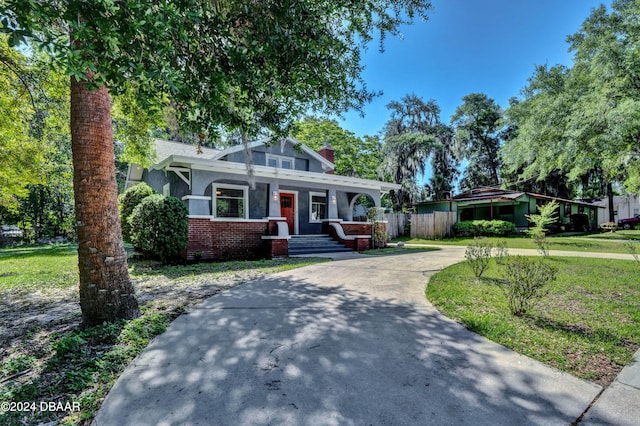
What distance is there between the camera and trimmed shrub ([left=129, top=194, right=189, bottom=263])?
8609mm

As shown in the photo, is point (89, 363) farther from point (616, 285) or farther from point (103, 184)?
point (616, 285)

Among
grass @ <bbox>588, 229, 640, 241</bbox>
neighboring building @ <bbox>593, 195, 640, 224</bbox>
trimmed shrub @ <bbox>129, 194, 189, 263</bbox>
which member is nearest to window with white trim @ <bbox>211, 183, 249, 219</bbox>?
trimmed shrub @ <bbox>129, 194, 189, 263</bbox>

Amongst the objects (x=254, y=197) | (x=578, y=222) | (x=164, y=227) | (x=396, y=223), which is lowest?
(x=578, y=222)

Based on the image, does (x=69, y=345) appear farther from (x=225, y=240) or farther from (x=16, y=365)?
(x=225, y=240)

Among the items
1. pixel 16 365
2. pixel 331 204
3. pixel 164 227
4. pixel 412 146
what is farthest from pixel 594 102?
pixel 16 365

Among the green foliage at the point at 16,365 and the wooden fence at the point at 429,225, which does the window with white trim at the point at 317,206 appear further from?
the green foliage at the point at 16,365

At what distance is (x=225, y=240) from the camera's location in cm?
1025

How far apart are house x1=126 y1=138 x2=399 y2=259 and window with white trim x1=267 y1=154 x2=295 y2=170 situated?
0.14 feet

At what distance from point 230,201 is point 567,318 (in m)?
10.9

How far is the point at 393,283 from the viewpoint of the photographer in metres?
5.84

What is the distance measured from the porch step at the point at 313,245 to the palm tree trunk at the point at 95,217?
7.82 m

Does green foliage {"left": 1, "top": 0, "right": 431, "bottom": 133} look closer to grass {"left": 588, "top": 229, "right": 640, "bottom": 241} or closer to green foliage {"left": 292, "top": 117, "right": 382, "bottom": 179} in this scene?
green foliage {"left": 292, "top": 117, "right": 382, "bottom": 179}

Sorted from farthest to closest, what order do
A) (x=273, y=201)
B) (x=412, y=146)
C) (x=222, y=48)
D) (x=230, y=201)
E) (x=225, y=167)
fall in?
1. (x=412, y=146)
2. (x=230, y=201)
3. (x=273, y=201)
4. (x=225, y=167)
5. (x=222, y=48)

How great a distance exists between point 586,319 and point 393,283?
2840 millimetres
